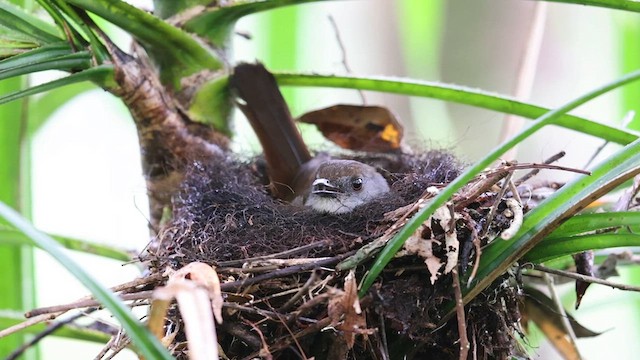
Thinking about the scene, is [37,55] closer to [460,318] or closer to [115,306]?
[115,306]

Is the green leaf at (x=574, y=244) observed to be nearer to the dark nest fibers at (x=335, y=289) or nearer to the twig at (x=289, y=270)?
the dark nest fibers at (x=335, y=289)

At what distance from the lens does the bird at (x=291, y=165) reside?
239 cm

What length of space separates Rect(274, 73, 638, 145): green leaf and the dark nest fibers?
0.26 metres

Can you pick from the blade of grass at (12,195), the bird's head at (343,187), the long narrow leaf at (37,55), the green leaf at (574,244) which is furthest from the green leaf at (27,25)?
the green leaf at (574,244)

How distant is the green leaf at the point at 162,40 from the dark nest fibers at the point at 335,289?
→ 461 mm

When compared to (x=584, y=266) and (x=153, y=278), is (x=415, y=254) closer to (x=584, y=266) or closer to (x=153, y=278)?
(x=584, y=266)

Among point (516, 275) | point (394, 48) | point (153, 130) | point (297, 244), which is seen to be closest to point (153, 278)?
point (297, 244)

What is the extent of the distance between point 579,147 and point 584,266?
8.55ft

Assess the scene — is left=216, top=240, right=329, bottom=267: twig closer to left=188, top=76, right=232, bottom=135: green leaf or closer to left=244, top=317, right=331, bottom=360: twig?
left=244, top=317, right=331, bottom=360: twig

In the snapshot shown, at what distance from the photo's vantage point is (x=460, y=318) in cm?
154

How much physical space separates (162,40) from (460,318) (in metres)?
1.13

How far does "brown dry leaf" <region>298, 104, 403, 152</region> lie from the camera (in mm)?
2686

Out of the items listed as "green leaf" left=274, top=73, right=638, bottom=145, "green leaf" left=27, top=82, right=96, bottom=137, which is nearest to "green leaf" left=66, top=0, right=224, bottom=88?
"green leaf" left=274, top=73, right=638, bottom=145

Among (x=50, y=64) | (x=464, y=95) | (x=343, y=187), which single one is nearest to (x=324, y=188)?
(x=343, y=187)
